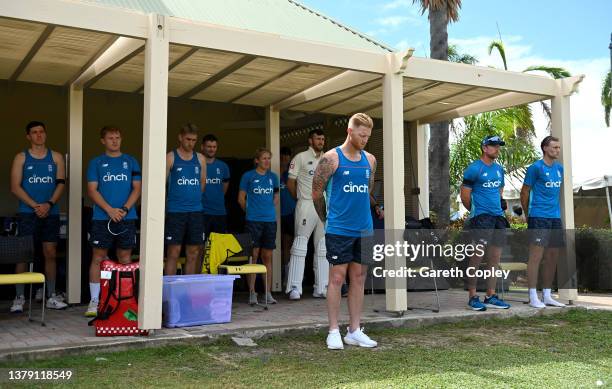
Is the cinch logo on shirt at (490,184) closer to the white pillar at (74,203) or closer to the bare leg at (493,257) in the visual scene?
the bare leg at (493,257)

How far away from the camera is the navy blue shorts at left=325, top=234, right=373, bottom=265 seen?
4.68 meters

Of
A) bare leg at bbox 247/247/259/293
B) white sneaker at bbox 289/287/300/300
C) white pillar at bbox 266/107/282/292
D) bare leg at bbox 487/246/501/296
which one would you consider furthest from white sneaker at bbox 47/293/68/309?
bare leg at bbox 487/246/501/296

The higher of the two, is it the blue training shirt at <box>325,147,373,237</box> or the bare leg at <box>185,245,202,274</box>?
the blue training shirt at <box>325,147,373,237</box>

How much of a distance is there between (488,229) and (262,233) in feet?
8.16

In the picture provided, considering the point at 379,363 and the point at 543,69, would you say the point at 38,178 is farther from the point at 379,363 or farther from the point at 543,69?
the point at 543,69

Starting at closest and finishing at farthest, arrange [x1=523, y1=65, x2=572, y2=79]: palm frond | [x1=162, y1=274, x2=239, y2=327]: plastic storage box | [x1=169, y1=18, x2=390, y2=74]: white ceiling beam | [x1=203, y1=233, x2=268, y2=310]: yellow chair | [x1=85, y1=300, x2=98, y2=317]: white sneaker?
[x1=169, y1=18, x2=390, y2=74]: white ceiling beam
[x1=162, y1=274, x2=239, y2=327]: plastic storage box
[x1=85, y1=300, x2=98, y2=317]: white sneaker
[x1=203, y1=233, x2=268, y2=310]: yellow chair
[x1=523, y1=65, x2=572, y2=79]: palm frond

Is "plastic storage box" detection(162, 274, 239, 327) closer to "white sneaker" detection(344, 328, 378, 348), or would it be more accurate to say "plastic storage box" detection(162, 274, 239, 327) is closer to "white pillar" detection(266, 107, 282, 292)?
"white sneaker" detection(344, 328, 378, 348)

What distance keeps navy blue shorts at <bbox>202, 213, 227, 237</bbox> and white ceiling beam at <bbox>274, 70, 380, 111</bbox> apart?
5.70 feet

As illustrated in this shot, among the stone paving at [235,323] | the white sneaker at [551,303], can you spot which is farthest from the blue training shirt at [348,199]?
the white sneaker at [551,303]

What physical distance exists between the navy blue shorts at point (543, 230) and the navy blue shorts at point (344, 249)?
2842 mm

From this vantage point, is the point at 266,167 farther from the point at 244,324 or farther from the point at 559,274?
the point at 559,274

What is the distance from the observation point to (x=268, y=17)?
7824 mm

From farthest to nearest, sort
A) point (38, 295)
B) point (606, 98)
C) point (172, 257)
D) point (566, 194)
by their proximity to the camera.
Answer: point (606, 98), point (566, 194), point (38, 295), point (172, 257)

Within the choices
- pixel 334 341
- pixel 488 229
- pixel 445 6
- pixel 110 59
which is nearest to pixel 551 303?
pixel 488 229
